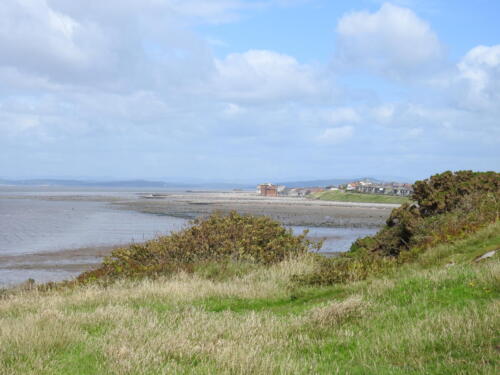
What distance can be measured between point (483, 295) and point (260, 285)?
17.1ft

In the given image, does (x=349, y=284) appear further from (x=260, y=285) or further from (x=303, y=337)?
(x=303, y=337)

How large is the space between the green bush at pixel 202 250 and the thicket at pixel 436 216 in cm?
219

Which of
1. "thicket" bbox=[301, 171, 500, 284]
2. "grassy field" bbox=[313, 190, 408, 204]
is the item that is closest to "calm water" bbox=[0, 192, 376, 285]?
"thicket" bbox=[301, 171, 500, 284]

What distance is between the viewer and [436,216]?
19547mm

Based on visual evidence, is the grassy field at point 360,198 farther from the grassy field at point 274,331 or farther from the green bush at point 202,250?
the grassy field at point 274,331

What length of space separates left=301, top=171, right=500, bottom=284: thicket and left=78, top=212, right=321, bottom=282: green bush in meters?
2.19

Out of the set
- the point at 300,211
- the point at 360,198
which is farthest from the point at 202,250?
the point at 360,198

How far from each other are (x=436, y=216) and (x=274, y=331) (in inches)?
532

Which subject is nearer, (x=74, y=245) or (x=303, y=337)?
(x=303, y=337)

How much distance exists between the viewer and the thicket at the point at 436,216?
15.7 metres

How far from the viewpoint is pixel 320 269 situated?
13359mm

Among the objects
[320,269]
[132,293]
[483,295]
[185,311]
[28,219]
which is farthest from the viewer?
[28,219]

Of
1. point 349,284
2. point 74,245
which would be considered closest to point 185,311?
point 349,284

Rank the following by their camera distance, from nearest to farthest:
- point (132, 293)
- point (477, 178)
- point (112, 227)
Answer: point (132, 293) → point (477, 178) → point (112, 227)
